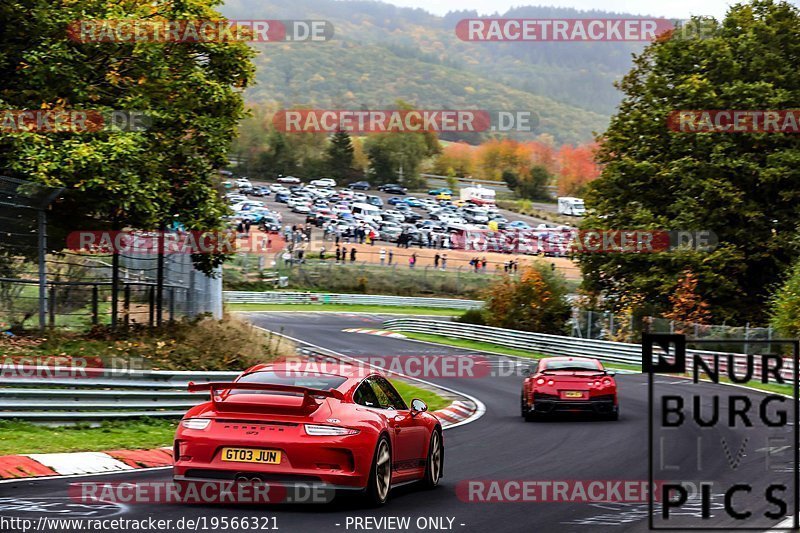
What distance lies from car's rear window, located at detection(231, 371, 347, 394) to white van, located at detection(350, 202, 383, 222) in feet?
296

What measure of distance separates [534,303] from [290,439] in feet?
127

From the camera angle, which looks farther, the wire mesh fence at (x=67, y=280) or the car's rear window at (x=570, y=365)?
the car's rear window at (x=570, y=365)

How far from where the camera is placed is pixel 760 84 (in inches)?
1667

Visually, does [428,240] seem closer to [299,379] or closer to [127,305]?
[127,305]

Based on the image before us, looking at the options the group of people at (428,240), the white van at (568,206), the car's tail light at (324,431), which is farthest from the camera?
the white van at (568,206)

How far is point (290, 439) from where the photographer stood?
937 centimetres

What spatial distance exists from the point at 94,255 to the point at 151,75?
3672mm

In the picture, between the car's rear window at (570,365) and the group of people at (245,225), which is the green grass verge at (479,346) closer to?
the car's rear window at (570,365)

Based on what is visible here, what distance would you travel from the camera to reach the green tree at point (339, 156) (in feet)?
508

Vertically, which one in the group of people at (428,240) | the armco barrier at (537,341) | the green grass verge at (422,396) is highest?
the group of people at (428,240)

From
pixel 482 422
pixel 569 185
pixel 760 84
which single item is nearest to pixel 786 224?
pixel 760 84

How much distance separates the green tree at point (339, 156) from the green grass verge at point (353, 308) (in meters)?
83.1

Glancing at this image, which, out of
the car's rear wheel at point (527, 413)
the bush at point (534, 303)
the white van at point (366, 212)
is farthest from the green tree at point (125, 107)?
the white van at point (366, 212)

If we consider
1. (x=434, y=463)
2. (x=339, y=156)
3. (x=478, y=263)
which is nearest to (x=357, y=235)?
(x=478, y=263)
